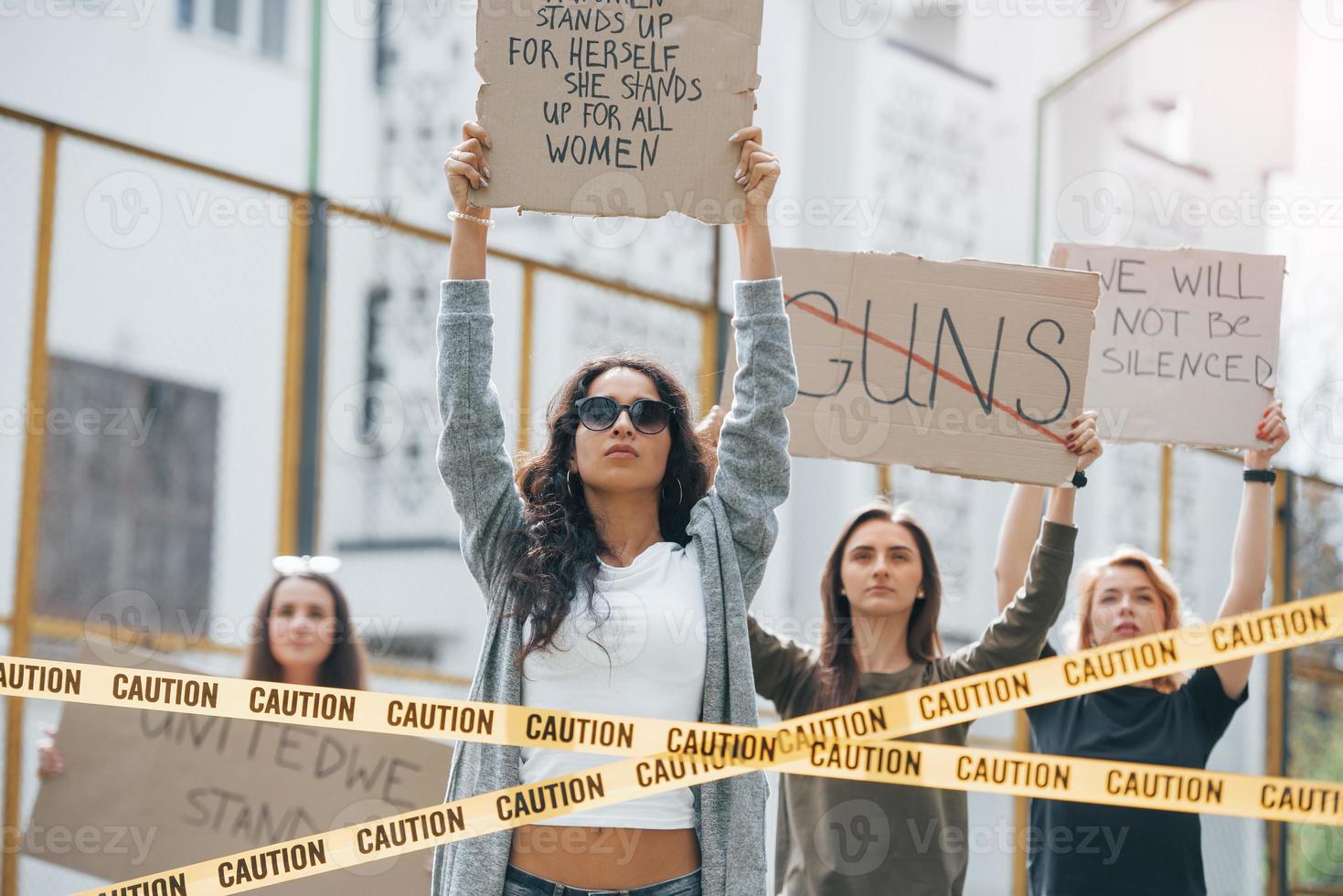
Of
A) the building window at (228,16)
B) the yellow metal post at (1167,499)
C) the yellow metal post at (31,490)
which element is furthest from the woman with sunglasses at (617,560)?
the building window at (228,16)

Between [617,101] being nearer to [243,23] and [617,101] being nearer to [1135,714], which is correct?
[1135,714]

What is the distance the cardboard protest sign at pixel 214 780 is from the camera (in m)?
4.46

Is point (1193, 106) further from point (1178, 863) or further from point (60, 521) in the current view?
point (1178, 863)

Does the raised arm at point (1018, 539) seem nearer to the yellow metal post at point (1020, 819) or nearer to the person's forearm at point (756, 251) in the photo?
the person's forearm at point (756, 251)

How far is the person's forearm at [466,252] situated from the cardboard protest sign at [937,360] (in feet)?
2.99

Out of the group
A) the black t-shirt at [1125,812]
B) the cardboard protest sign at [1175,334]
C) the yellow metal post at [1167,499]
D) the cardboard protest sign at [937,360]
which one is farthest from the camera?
the yellow metal post at [1167,499]

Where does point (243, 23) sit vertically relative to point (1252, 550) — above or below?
above

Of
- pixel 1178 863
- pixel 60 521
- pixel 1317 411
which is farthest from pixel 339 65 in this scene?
pixel 1178 863

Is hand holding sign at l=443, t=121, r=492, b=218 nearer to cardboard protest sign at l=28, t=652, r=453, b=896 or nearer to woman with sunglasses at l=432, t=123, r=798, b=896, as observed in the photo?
woman with sunglasses at l=432, t=123, r=798, b=896

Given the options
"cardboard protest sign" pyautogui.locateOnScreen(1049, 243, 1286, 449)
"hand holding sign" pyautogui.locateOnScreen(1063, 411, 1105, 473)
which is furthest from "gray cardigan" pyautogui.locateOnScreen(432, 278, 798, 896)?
"cardboard protest sign" pyautogui.locateOnScreen(1049, 243, 1286, 449)

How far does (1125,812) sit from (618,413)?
1655mm

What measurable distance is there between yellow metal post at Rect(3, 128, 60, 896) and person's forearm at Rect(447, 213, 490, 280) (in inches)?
92.5

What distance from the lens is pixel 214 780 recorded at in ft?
14.9

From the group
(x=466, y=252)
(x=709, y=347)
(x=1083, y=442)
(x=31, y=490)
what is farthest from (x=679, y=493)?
(x=709, y=347)
